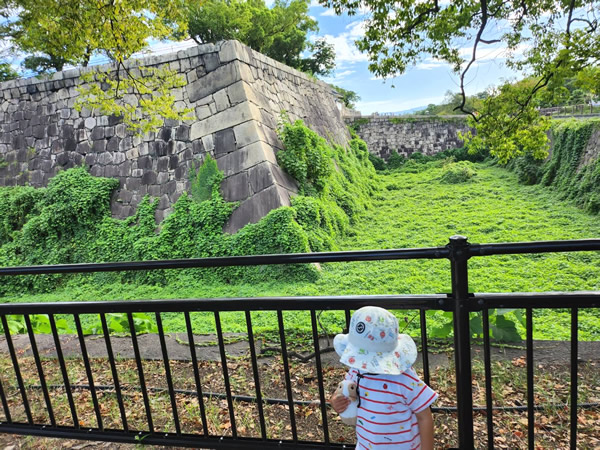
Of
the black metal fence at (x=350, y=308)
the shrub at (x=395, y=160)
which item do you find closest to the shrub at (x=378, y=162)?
the shrub at (x=395, y=160)

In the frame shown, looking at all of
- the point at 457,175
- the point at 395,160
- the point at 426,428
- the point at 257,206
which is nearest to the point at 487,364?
the point at 426,428

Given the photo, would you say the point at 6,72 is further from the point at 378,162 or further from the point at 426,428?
the point at 426,428

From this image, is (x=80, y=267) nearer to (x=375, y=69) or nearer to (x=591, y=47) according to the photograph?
(x=375, y=69)

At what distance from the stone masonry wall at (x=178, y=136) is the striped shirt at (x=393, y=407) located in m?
6.04

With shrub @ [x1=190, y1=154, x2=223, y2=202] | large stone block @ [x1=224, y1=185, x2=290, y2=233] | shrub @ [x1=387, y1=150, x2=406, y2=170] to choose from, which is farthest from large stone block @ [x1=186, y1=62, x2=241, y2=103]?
shrub @ [x1=387, y1=150, x2=406, y2=170]

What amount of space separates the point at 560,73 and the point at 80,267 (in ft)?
20.3

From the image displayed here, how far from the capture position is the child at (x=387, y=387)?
1301 millimetres

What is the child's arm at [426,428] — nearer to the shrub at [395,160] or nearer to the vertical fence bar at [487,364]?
the vertical fence bar at [487,364]

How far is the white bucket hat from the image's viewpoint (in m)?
1.29

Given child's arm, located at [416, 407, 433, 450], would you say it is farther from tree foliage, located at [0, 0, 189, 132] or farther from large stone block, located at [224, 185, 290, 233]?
large stone block, located at [224, 185, 290, 233]

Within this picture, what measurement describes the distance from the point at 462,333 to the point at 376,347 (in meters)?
0.48

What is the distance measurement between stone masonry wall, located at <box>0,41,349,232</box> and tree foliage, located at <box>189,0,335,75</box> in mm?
7018

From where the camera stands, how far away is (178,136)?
338 inches

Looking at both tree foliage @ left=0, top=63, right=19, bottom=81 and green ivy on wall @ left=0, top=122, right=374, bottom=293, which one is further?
tree foliage @ left=0, top=63, right=19, bottom=81
